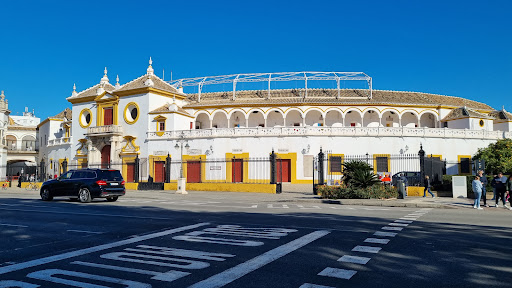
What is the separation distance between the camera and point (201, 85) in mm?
46000

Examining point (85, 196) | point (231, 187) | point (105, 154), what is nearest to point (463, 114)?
point (231, 187)

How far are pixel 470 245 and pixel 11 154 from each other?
69536 mm

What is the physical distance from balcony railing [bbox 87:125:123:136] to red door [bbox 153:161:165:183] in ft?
20.3

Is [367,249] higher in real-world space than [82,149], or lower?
lower

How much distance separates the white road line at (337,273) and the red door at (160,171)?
1373 inches

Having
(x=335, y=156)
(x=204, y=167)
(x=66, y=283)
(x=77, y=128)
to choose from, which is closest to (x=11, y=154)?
(x=77, y=128)

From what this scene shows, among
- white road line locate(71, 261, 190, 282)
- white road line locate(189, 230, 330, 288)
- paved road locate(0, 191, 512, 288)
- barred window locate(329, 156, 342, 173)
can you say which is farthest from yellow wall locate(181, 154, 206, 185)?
white road line locate(71, 261, 190, 282)

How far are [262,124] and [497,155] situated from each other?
2397cm

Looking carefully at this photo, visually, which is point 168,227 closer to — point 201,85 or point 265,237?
point 265,237

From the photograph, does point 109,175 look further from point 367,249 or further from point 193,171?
point 193,171

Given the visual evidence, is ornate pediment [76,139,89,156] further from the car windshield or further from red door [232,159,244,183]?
the car windshield

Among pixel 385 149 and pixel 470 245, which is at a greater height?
pixel 385 149

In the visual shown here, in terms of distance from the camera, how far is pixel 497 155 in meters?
34.7

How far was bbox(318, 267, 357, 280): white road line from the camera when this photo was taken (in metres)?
5.27
